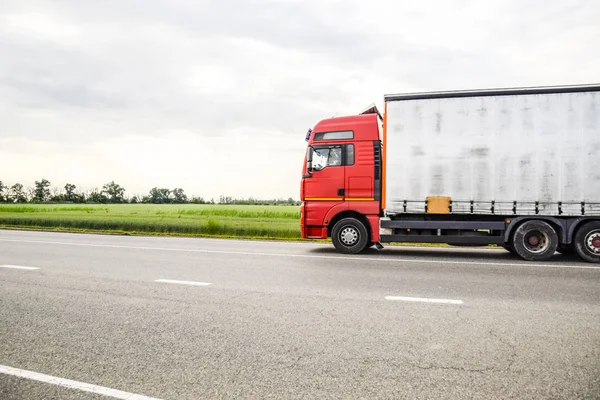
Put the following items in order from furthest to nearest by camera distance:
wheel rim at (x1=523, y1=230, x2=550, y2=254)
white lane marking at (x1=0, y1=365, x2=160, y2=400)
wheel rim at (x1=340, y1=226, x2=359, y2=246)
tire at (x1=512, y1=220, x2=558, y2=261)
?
wheel rim at (x1=340, y1=226, x2=359, y2=246) < wheel rim at (x1=523, y1=230, x2=550, y2=254) < tire at (x1=512, y1=220, x2=558, y2=261) < white lane marking at (x1=0, y1=365, x2=160, y2=400)

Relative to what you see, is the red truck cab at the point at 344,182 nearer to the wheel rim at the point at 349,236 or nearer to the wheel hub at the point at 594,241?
the wheel rim at the point at 349,236

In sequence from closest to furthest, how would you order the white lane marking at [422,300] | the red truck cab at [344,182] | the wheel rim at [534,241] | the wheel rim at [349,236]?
1. the white lane marking at [422,300]
2. the wheel rim at [534,241]
3. the red truck cab at [344,182]
4. the wheel rim at [349,236]

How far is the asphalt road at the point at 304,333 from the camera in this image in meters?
3.00

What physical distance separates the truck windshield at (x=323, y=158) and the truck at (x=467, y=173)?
0.08 feet

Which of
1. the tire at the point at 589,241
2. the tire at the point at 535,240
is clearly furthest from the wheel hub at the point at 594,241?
the tire at the point at 535,240

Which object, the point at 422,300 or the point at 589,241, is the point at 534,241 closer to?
the point at 589,241

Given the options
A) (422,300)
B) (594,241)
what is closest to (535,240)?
(594,241)

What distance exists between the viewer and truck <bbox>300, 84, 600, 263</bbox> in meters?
9.31

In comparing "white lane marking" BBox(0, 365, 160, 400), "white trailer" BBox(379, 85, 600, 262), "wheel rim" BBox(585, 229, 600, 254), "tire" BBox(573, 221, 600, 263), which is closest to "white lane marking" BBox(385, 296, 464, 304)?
"white lane marking" BBox(0, 365, 160, 400)

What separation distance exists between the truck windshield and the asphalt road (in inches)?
147

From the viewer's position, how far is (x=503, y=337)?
404 centimetres

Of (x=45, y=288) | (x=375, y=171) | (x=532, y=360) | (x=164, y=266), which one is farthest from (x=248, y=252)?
(x=532, y=360)

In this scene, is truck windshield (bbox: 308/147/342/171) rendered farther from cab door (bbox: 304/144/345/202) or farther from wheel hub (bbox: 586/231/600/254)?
wheel hub (bbox: 586/231/600/254)

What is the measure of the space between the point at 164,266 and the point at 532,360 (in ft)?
22.2
